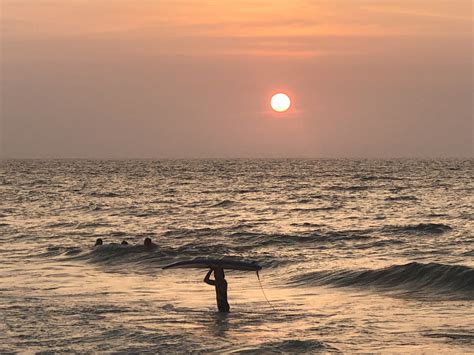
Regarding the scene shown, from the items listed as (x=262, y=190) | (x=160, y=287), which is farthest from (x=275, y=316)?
(x=262, y=190)

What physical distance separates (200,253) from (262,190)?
2323 inches

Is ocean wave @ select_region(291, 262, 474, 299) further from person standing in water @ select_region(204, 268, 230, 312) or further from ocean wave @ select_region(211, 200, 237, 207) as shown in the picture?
ocean wave @ select_region(211, 200, 237, 207)

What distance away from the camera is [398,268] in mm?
29234

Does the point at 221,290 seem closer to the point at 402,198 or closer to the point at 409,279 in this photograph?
the point at 409,279

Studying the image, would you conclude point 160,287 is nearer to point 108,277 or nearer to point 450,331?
point 108,277

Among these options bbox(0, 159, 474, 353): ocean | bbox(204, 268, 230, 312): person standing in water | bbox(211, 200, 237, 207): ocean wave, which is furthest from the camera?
bbox(211, 200, 237, 207): ocean wave

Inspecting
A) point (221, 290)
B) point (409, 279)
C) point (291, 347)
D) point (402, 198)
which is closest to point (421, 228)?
point (409, 279)

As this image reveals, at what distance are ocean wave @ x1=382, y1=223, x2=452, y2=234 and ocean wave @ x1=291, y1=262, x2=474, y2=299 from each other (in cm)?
1648

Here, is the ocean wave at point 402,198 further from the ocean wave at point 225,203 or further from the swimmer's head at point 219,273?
the swimmer's head at point 219,273

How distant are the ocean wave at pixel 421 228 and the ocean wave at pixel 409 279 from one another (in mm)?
16478

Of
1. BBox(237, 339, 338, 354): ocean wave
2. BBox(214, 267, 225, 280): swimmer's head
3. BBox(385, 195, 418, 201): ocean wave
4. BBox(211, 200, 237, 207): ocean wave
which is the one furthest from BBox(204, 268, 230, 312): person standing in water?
BBox(385, 195, 418, 201): ocean wave

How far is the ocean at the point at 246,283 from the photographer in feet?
60.7

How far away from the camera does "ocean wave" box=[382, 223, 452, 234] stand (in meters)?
45.3

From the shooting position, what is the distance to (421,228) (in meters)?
46.7
